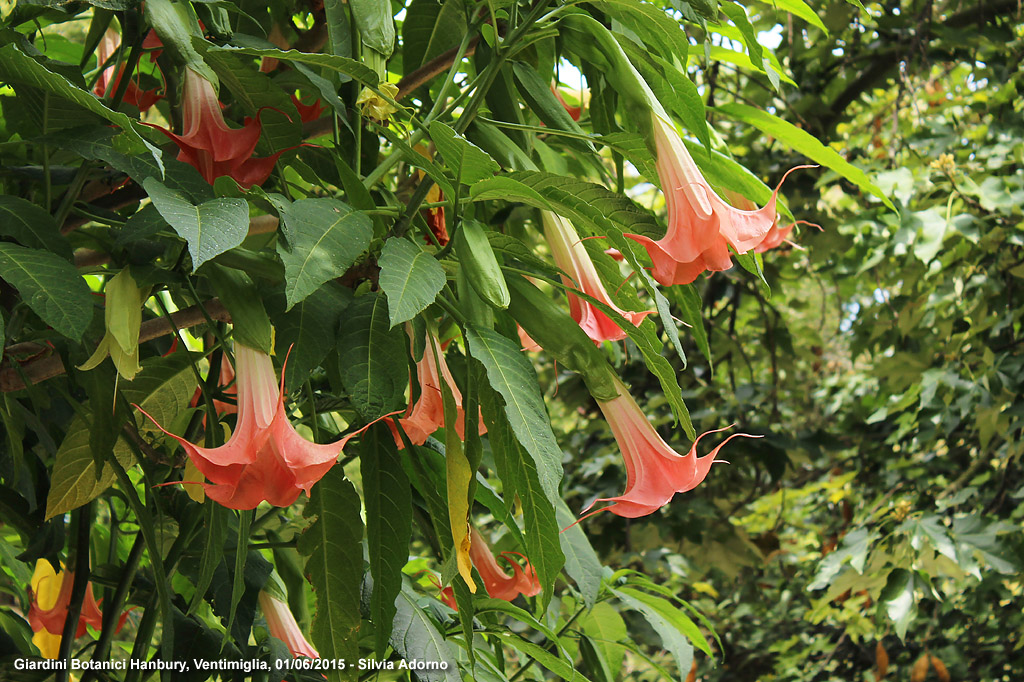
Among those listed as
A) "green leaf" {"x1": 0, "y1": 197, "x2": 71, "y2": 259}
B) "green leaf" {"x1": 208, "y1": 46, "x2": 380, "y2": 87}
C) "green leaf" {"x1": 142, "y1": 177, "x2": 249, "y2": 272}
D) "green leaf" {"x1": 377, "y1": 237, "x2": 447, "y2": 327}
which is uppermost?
"green leaf" {"x1": 208, "y1": 46, "x2": 380, "y2": 87}

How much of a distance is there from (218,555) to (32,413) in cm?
27

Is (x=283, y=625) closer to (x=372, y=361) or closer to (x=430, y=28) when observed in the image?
(x=372, y=361)

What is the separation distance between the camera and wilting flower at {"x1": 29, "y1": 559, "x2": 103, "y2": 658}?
0.71m

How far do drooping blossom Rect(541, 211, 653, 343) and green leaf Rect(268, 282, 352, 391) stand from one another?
136mm

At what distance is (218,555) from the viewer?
0.50 meters

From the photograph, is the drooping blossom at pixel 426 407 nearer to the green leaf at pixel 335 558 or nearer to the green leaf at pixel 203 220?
the green leaf at pixel 335 558

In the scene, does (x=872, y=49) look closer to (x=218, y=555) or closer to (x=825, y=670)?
(x=825, y=670)

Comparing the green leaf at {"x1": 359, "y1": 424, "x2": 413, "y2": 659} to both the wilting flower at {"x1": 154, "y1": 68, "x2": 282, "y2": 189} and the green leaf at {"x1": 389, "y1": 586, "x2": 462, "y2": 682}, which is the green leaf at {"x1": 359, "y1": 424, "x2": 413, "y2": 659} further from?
the wilting flower at {"x1": 154, "y1": 68, "x2": 282, "y2": 189}

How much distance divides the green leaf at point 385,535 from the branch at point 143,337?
0.12 meters

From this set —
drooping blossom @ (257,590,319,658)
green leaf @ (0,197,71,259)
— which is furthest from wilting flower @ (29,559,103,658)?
green leaf @ (0,197,71,259)

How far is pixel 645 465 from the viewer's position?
492mm

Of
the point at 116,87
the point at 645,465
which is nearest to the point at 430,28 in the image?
the point at 116,87

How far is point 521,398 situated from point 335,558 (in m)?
0.17

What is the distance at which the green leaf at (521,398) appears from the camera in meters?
0.41
